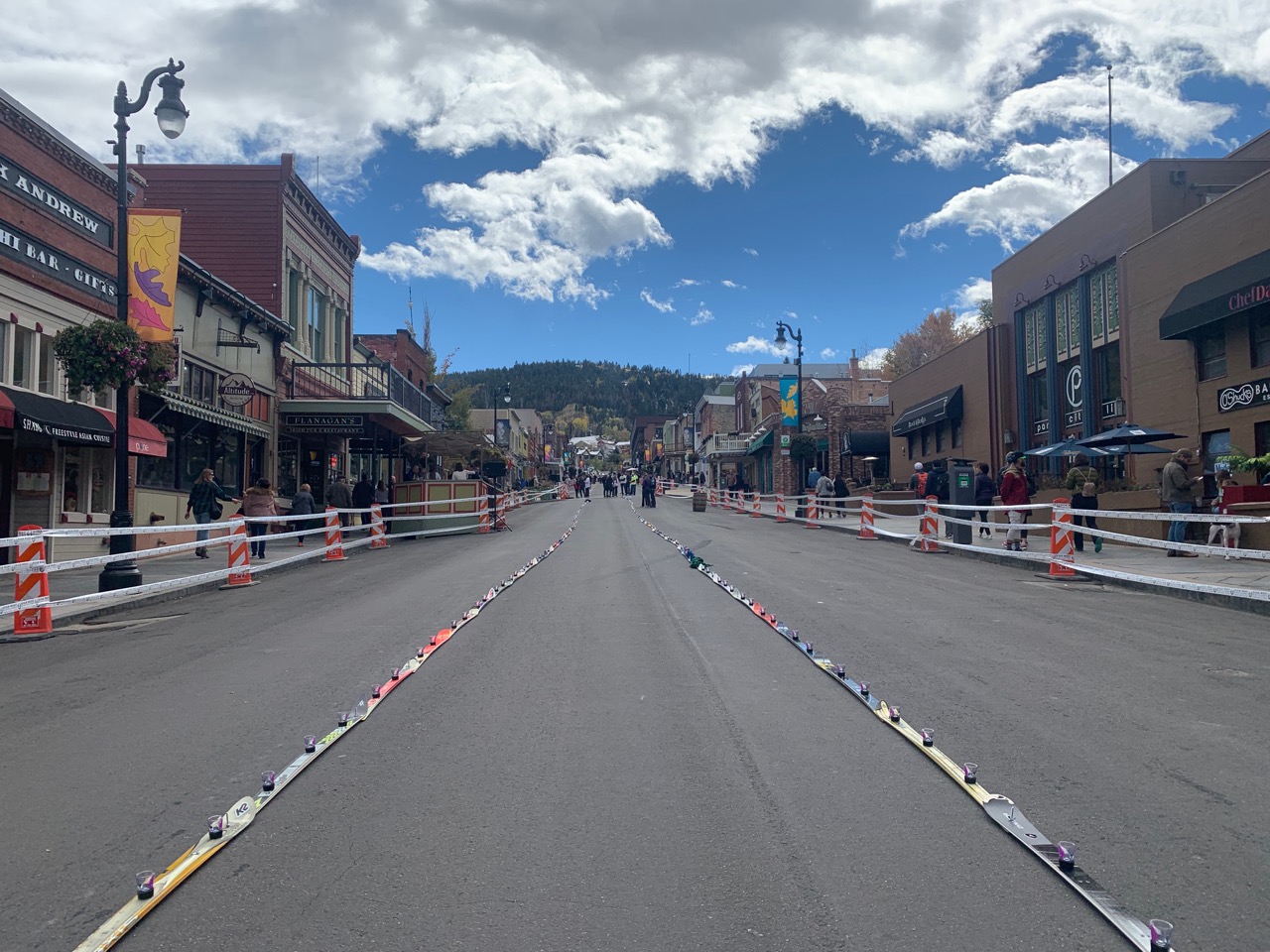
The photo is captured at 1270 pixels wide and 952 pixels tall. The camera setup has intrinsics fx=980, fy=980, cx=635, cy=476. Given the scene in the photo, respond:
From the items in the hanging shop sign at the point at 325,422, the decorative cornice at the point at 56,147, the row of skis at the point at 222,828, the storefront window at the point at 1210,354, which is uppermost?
the decorative cornice at the point at 56,147

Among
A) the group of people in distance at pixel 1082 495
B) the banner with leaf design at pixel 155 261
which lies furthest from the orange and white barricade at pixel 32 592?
the group of people in distance at pixel 1082 495

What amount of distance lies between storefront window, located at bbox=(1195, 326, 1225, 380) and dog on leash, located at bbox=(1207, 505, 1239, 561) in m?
4.99

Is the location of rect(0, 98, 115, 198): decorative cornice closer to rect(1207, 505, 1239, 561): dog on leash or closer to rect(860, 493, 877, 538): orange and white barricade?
rect(860, 493, 877, 538): orange and white barricade

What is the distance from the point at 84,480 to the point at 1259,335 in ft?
75.5

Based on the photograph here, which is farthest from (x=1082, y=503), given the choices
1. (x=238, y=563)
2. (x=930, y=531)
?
(x=238, y=563)

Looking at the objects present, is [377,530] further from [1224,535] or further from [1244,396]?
[1244,396]

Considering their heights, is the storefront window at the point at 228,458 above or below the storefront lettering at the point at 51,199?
below

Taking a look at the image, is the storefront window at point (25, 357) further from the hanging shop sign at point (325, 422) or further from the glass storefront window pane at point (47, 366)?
the hanging shop sign at point (325, 422)

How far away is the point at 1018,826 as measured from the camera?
14.6ft

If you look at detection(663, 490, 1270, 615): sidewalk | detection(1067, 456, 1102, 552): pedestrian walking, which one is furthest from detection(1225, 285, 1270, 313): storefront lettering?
detection(663, 490, 1270, 615): sidewalk

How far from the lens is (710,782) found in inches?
202

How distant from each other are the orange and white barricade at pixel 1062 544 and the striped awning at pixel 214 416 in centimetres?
1733

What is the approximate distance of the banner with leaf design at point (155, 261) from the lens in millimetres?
16641

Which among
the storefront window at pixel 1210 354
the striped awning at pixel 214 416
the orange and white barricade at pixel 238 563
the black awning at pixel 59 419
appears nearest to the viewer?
the black awning at pixel 59 419
